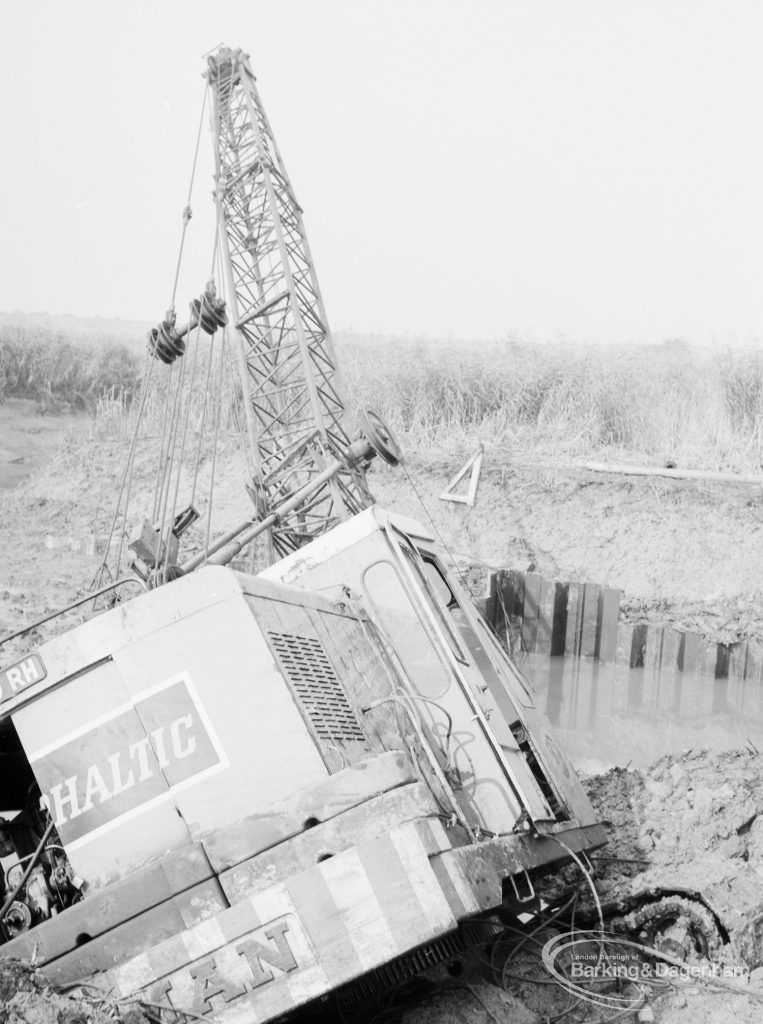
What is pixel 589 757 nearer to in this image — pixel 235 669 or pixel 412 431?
pixel 235 669

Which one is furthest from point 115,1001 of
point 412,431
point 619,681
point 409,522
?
point 412,431

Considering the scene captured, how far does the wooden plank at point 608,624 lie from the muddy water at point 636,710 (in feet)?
0.70

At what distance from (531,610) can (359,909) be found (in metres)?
13.1

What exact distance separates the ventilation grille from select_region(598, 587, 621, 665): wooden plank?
12085mm

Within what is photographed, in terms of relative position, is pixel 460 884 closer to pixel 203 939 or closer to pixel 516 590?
pixel 203 939

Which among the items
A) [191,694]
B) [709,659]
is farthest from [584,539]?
[191,694]

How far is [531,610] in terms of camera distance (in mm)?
16672

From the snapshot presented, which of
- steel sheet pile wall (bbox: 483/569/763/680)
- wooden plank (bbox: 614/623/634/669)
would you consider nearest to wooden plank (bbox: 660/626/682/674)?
steel sheet pile wall (bbox: 483/569/763/680)

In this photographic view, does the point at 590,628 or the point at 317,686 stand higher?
the point at 317,686

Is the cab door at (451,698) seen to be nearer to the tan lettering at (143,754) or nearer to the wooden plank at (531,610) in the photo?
the tan lettering at (143,754)

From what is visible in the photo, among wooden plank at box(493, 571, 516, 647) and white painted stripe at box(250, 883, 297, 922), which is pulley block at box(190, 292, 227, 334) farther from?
white painted stripe at box(250, 883, 297, 922)

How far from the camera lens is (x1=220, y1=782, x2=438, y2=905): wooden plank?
395 centimetres

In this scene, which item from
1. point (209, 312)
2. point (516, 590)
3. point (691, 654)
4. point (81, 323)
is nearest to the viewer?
point (209, 312)

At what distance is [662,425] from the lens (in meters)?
24.1
